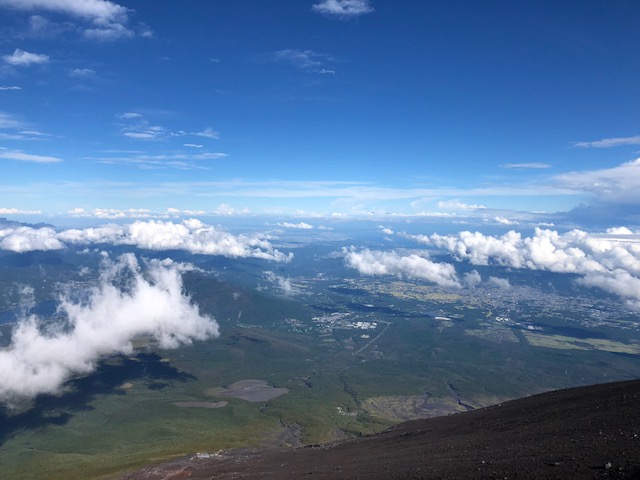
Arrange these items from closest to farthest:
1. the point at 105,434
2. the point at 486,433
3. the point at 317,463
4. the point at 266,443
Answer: the point at 486,433
the point at 317,463
the point at 266,443
the point at 105,434

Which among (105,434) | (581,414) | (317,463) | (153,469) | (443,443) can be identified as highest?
(581,414)

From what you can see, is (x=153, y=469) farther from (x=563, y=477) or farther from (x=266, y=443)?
(x=563, y=477)

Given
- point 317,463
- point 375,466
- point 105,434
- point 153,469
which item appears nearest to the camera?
point 375,466

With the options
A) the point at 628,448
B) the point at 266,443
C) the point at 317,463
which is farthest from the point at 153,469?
the point at 628,448

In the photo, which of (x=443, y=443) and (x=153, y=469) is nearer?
(x=443, y=443)

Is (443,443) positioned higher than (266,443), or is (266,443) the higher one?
(443,443)

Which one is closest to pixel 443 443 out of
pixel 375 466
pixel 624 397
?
pixel 375 466
